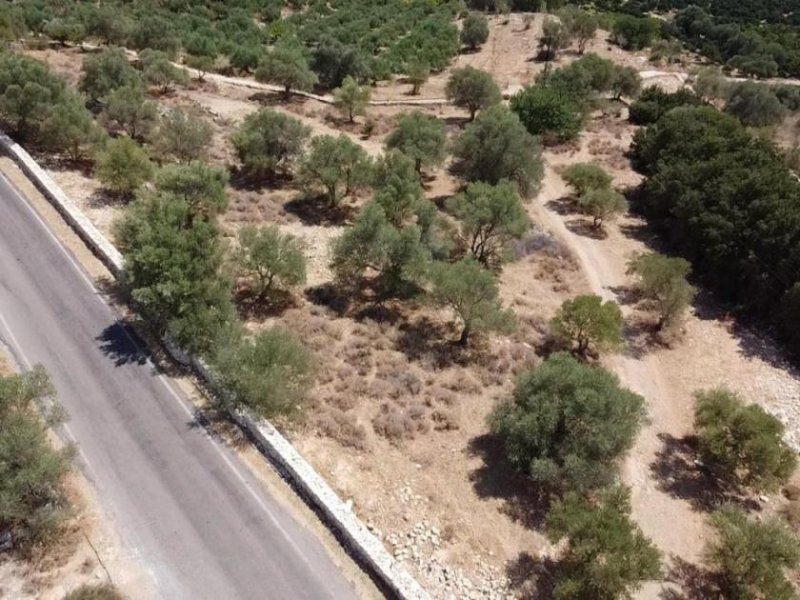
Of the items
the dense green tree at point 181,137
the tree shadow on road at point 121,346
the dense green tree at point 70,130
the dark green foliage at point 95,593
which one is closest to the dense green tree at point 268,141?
the dense green tree at point 181,137

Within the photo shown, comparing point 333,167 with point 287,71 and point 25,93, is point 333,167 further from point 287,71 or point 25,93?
point 287,71

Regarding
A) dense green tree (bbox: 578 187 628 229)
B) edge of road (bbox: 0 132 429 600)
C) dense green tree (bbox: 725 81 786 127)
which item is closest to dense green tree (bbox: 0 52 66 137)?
edge of road (bbox: 0 132 429 600)

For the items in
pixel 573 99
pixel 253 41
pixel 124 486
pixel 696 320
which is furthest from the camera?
pixel 253 41

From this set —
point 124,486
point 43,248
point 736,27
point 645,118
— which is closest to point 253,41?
point 645,118

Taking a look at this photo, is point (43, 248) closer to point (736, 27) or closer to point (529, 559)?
point (529, 559)

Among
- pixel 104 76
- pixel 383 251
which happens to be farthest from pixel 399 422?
pixel 104 76

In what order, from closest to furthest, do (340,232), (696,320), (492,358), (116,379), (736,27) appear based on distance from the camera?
(116,379) < (492,358) < (696,320) < (340,232) < (736,27)
